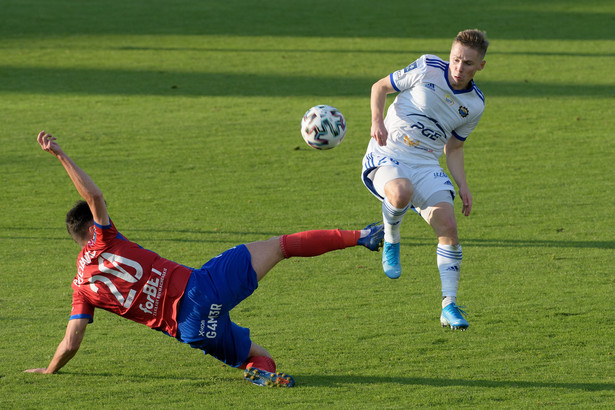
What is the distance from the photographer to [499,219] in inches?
373

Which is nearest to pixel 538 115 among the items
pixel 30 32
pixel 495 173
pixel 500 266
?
pixel 495 173

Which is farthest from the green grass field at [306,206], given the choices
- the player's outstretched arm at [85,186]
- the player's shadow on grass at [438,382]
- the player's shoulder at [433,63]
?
the player's shoulder at [433,63]

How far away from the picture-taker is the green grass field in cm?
578

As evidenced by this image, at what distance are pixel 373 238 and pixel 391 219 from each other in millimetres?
215

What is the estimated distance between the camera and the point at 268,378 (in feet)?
18.5

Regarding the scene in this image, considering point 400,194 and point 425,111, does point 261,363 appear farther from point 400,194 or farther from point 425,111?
point 425,111

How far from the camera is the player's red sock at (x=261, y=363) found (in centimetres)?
570

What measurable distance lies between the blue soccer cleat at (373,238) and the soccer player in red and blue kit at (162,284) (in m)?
0.41

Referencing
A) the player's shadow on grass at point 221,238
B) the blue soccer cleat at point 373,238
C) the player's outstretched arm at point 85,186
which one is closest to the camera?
the player's outstretched arm at point 85,186

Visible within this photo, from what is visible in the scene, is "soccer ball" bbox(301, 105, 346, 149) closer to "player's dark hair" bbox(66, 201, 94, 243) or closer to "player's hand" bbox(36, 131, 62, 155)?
"player's dark hair" bbox(66, 201, 94, 243)

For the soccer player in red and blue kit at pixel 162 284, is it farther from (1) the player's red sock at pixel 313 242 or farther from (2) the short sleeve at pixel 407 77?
(2) the short sleeve at pixel 407 77

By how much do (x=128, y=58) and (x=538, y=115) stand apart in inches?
361

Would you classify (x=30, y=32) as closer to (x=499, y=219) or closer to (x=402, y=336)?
(x=499, y=219)

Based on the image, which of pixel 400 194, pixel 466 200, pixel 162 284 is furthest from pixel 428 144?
pixel 162 284
